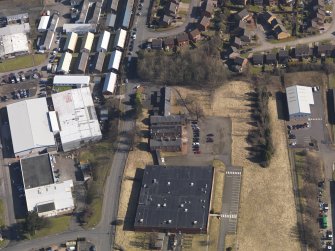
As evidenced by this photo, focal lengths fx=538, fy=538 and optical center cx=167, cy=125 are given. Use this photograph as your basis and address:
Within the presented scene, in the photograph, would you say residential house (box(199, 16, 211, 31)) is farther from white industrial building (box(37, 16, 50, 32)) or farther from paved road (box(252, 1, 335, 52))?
white industrial building (box(37, 16, 50, 32))

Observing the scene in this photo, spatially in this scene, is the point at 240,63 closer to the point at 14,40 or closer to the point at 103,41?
the point at 103,41

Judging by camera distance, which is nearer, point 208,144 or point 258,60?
point 208,144

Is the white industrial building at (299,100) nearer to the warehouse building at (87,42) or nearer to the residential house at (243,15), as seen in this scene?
the residential house at (243,15)

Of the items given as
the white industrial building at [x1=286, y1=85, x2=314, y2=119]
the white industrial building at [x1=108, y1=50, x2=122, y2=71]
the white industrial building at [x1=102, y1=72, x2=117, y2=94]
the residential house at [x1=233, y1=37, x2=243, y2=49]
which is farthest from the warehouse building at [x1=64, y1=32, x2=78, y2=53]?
the white industrial building at [x1=286, y1=85, x2=314, y2=119]

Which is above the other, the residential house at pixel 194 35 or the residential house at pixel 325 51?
the residential house at pixel 194 35

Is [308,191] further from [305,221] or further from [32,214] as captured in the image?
[32,214]

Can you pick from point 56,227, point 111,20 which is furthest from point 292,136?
point 111,20

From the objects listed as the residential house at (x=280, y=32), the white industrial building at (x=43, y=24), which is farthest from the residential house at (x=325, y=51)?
the white industrial building at (x=43, y=24)
